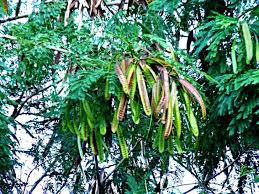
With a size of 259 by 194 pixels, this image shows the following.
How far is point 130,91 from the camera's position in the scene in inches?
40.3

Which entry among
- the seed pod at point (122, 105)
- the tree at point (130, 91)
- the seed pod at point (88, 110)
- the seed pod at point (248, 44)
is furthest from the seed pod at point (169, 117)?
the seed pod at point (248, 44)

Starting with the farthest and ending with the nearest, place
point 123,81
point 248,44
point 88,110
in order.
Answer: point 248,44
point 88,110
point 123,81

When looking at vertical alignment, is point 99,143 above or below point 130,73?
below

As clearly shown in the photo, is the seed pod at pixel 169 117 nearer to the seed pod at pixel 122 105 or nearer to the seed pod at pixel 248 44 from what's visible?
the seed pod at pixel 122 105

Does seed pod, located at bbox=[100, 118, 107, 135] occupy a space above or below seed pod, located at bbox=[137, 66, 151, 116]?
below

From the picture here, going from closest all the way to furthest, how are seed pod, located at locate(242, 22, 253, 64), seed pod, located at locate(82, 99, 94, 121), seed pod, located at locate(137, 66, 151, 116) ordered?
seed pod, located at locate(137, 66, 151, 116), seed pod, located at locate(82, 99, 94, 121), seed pod, located at locate(242, 22, 253, 64)

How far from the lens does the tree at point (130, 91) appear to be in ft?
3.57

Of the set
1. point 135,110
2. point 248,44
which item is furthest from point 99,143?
point 248,44

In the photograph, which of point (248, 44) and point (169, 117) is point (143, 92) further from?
point (248, 44)

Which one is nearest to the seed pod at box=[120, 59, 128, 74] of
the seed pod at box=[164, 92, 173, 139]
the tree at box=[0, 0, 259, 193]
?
the tree at box=[0, 0, 259, 193]

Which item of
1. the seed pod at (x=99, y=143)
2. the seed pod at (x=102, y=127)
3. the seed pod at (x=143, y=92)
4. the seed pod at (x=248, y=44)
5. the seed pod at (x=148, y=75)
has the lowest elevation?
the seed pod at (x=99, y=143)

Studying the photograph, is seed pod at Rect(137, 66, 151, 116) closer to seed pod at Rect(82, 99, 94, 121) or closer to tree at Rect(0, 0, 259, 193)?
tree at Rect(0, 0, 259, 193)

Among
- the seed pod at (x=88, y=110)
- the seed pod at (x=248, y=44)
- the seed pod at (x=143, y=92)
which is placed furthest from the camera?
the seed pod at (x=248, y=44)

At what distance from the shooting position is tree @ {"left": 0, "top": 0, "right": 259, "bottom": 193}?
42.8 inches
